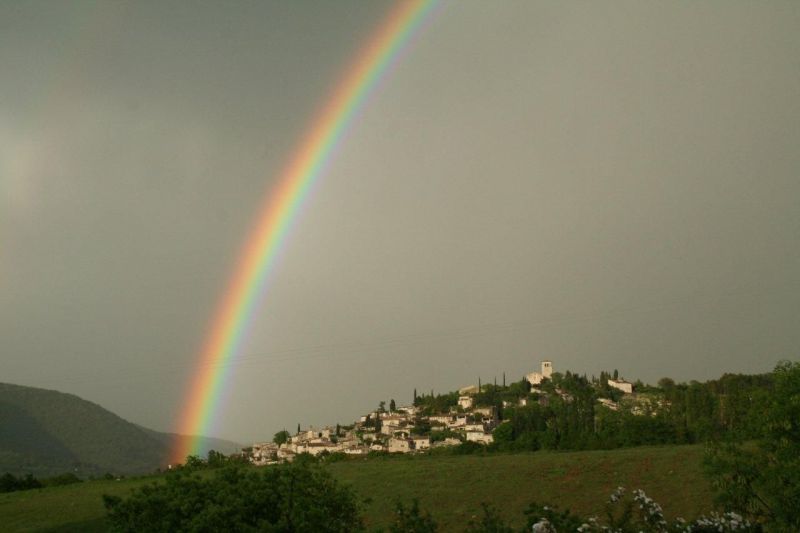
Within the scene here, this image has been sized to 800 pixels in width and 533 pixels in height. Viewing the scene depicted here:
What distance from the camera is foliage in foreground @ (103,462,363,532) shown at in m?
10.8

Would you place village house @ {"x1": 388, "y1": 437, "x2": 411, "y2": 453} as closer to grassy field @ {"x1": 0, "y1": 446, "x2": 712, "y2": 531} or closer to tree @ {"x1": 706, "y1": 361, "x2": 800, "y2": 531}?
grassy field @ {"x1": 0, "y1": 446, "x2": 712, "y2": 531}

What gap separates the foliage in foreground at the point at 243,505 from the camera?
35.4ft

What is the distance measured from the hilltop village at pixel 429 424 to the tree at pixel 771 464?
86.4 meters

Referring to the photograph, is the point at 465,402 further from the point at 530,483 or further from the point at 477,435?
the point at 530,483

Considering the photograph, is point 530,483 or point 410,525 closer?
point 410,525

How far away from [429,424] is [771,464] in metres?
127

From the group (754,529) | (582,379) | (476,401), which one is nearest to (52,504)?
(754,529)

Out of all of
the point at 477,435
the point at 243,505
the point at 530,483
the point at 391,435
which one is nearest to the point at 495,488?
the point at 530,483

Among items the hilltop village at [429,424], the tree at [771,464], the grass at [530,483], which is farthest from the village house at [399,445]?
the tree at [771,464]

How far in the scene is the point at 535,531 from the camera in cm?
830

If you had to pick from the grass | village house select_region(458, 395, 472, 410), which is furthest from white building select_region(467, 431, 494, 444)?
the grass

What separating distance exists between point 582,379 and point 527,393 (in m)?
17.1

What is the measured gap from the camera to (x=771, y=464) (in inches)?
834

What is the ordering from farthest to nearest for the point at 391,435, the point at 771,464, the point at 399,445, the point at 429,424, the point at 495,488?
→ the point at 429,424, the point at 391,435, the point at 399,445, the point at 495,488, the point at 771,464
